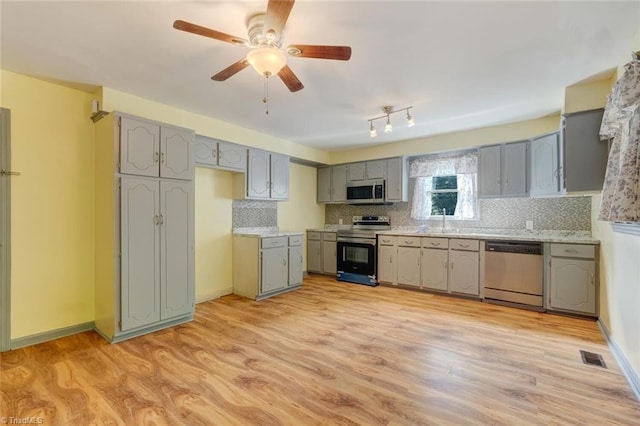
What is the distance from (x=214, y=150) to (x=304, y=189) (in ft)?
7.47

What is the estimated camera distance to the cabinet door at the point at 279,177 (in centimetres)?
491

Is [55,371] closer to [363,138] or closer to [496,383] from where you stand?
[496,383]

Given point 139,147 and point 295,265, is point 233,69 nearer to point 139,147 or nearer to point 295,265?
point 139,147

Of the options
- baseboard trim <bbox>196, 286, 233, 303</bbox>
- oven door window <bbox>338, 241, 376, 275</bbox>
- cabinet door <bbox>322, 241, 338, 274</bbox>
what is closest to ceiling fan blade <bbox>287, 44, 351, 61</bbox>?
baseboard trim <bbox>196, 286, 233, 303</bbox>

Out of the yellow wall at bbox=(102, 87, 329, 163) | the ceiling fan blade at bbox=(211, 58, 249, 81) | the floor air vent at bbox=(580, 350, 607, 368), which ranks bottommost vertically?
the floor air vent at bbox=(580, 350, 607, 368)

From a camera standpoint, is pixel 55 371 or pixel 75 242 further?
pixel 75 242

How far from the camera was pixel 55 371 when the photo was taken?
2.34m

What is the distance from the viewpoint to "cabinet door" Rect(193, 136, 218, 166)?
3.91 metres

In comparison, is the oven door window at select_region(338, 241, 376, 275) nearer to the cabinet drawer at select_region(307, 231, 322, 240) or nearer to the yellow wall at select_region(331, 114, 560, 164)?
the cabinet drawer at select_region(307, 231, 322, 240)

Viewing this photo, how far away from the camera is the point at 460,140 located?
4652 millimetres

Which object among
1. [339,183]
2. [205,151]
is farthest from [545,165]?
[205,151]

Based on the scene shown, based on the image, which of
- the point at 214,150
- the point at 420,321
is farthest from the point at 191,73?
the point at 420,321

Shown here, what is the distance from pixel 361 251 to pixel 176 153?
335cm

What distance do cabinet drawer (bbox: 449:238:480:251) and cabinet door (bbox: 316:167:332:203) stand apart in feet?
8.18
